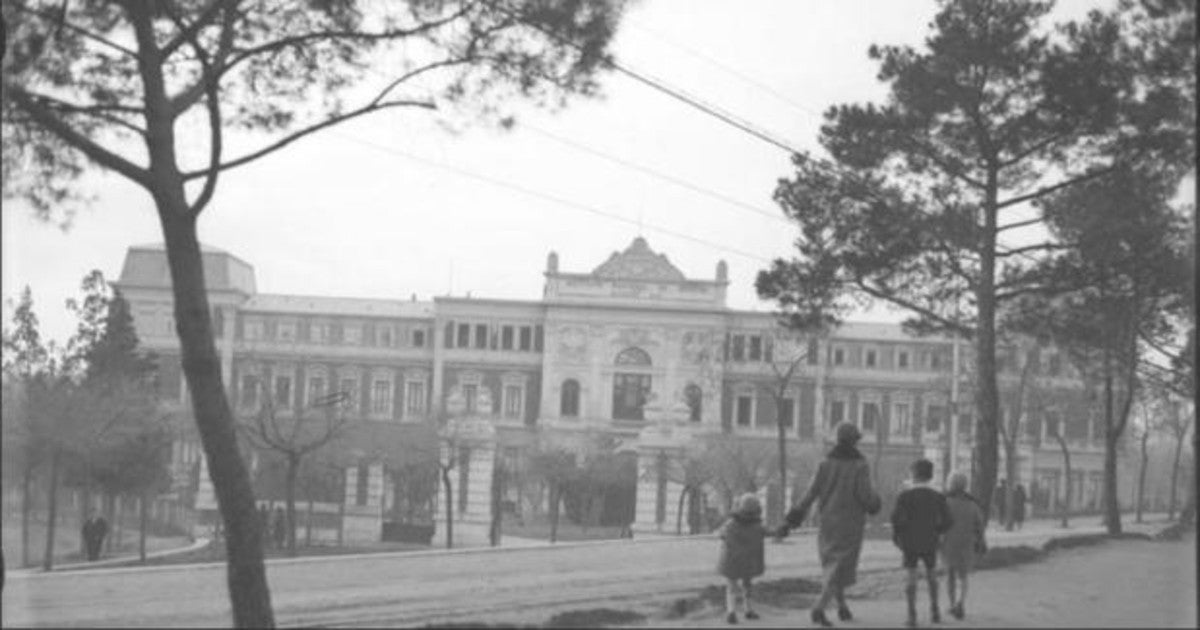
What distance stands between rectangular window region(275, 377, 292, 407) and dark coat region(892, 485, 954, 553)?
4404 cm

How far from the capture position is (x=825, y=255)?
26.4m

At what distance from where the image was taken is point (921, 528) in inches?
503

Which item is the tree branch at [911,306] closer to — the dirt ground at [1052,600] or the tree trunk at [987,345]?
the tree trunk at [987,345]

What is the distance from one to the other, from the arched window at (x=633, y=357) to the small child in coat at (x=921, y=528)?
62.2 meters

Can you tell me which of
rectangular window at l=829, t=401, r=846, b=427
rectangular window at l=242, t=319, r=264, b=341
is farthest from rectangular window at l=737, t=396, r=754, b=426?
rectangular window at l=242, t=319, r=264, b=341

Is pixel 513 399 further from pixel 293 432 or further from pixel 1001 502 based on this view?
pixel 293 432

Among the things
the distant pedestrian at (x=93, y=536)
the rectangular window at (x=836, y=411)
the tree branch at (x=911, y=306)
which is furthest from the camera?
the rectangular window at (x=836, y=411)

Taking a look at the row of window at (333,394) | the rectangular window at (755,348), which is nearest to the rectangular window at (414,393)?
the row of window at (333,394)

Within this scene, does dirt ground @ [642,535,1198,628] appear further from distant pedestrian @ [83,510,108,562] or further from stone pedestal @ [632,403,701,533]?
stone pedestal @ [632,403,701,533]

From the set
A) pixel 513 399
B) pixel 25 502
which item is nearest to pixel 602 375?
pixel 513 399

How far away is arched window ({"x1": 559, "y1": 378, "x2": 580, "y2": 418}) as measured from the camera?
7819 cm

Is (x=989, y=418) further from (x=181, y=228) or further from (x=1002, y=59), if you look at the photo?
(x=181, y=228)

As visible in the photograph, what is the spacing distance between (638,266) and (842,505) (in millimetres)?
61726

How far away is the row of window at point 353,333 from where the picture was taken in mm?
63656
